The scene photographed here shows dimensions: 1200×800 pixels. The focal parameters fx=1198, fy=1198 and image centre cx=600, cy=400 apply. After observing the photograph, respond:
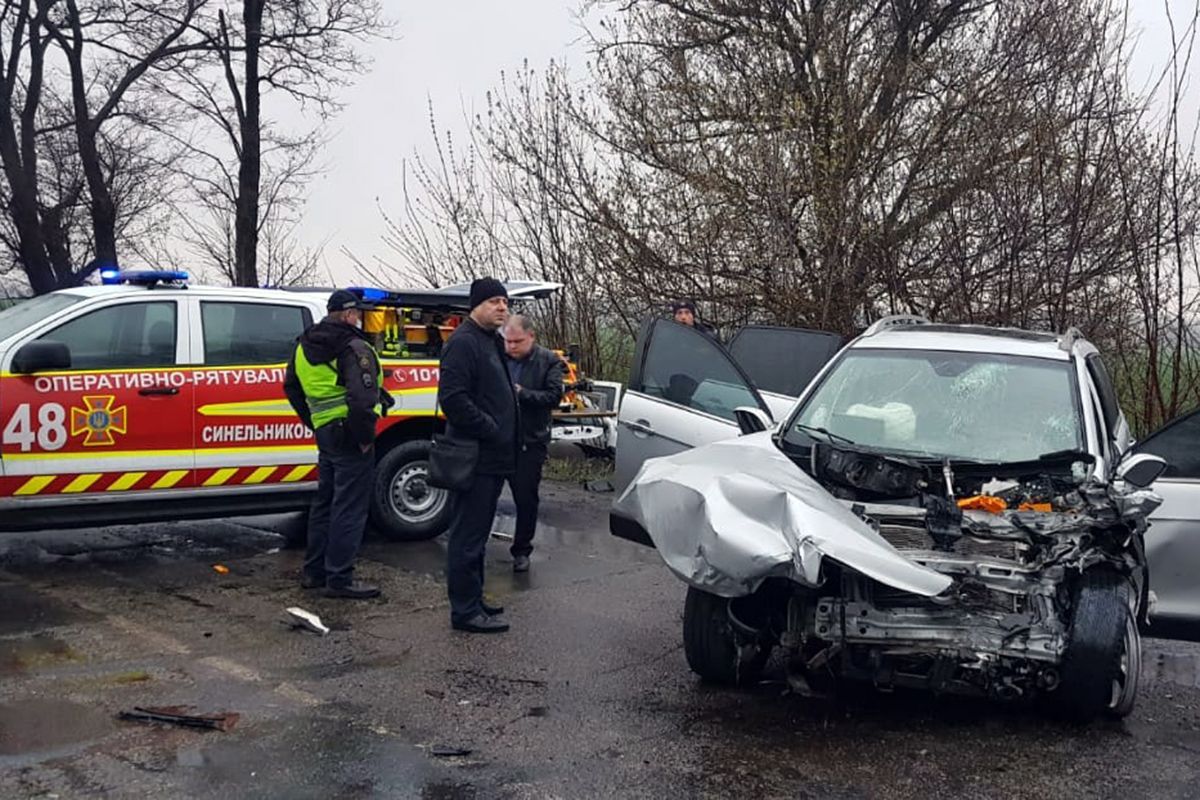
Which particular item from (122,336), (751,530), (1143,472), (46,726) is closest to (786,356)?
(1143,472)

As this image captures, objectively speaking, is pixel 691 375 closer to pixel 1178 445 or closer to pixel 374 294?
pixel 374 294

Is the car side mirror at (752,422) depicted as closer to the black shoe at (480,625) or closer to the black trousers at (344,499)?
the black shoe at (480,625)

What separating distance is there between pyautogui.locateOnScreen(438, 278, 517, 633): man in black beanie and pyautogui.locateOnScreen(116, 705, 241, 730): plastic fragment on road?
1632 millimetres

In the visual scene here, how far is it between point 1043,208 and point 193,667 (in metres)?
9.05

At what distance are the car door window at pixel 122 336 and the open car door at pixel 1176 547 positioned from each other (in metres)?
5.86

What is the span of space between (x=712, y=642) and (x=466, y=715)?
113 centimetres

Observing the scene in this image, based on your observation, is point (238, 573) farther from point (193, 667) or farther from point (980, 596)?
point (980, 596)

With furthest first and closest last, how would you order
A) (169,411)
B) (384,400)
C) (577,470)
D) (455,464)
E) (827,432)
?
(577,470) < (169,411) < (384,400) < (455,464) < (827,432)

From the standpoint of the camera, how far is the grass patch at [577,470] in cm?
1205

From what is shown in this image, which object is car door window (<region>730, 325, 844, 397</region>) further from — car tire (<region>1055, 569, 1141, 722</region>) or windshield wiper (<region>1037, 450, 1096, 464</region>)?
car tire (<region>1055, 569, 1141, 722</region>)

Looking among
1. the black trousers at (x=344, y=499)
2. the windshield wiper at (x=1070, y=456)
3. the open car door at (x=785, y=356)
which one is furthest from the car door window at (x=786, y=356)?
the windshield wiper at (x=1070, y=456)

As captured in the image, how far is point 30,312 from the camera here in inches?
300

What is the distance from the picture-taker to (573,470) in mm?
12297

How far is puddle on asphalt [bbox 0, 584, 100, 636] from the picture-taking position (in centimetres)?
631
